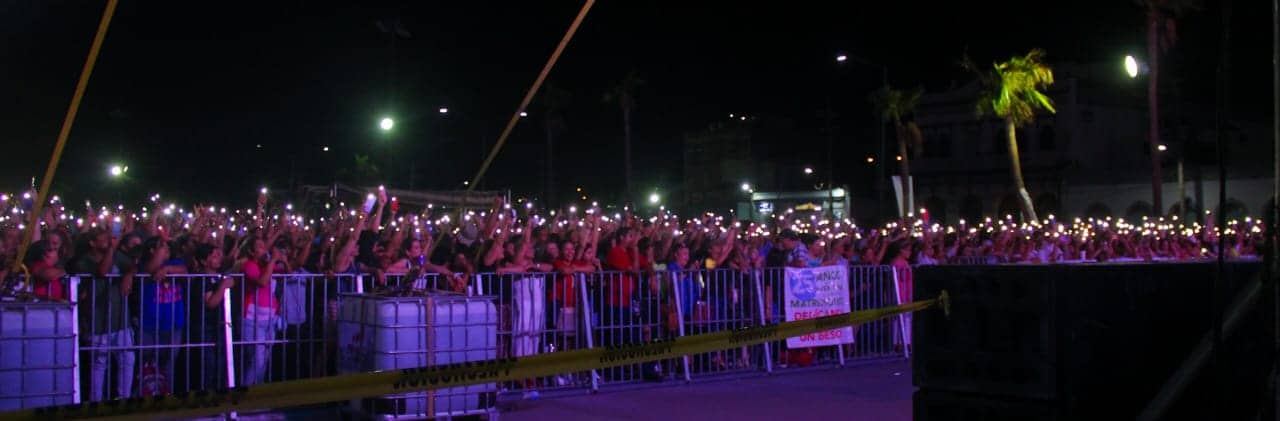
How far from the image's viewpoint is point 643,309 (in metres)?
11.9

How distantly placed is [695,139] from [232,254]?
68237 millimetres

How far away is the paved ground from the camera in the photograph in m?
9.57

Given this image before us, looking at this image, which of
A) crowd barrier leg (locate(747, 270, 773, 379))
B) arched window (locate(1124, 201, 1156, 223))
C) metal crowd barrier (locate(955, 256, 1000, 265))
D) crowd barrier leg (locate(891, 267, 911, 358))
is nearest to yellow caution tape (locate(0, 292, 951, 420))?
crowd barrier leg (locate(747, 270, 773, 379))

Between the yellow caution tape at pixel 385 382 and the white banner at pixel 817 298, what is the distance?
6.61 metres

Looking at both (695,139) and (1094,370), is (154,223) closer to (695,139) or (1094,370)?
(1094,370)

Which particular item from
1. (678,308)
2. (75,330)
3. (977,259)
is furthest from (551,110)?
(75,330)

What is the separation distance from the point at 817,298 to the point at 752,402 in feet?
10.6

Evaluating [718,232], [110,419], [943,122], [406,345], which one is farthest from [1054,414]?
[943,122]

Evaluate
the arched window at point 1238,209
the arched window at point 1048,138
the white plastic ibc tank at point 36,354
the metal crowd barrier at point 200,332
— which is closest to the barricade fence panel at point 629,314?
the metal crowd barrier at point 200,332

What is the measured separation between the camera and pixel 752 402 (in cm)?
1035

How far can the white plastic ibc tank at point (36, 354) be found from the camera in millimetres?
7258

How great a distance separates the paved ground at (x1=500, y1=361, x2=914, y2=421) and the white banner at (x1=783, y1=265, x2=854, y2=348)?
895 mm

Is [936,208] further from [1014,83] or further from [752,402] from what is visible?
[752,402]

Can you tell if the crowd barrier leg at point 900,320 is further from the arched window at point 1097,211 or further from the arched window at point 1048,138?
the arched window at point 1048,138
